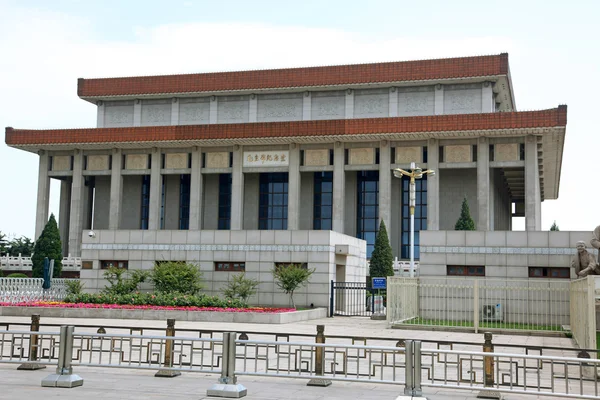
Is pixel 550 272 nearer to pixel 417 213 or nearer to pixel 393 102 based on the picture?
pixel 417 213

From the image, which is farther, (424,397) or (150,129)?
(150,129)

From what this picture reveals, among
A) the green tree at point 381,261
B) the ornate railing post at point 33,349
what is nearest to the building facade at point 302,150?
the green tree at point 381,261

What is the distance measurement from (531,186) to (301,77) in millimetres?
19428

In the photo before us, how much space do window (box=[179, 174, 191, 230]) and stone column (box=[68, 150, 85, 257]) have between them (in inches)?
303

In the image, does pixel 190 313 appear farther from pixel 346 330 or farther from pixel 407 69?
pixel 407 69

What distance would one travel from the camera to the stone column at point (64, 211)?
56375 millimetres

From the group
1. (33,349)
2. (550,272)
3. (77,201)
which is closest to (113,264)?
(550,272)

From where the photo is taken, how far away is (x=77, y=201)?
53.2 metres

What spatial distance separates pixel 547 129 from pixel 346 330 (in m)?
26.6

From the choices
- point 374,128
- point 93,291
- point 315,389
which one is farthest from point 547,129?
point 315,389

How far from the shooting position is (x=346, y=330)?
75.5ft

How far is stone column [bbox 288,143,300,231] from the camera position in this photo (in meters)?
49.2

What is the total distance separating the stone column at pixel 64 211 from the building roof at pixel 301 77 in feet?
26.2

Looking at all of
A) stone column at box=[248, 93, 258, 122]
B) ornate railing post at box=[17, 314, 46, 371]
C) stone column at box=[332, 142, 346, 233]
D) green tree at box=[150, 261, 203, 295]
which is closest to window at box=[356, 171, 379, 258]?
stone column at box=[332, 142, 346, 233]
